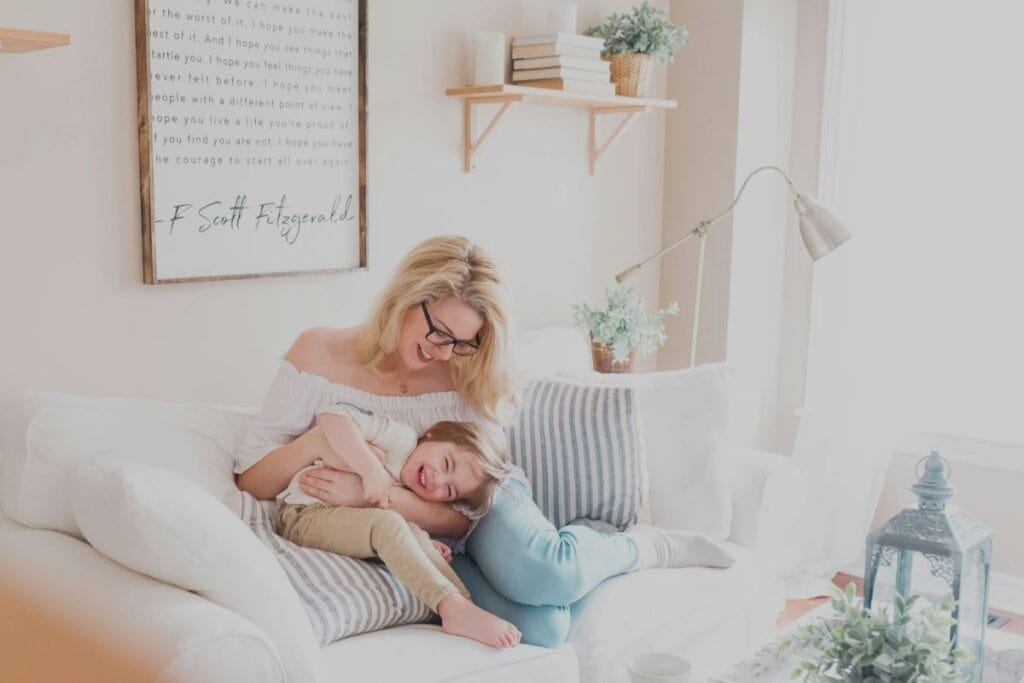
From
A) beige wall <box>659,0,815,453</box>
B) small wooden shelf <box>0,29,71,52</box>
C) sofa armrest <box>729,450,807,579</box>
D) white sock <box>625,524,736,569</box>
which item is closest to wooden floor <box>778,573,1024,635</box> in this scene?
beige wall <box>659,0,815,453</box>

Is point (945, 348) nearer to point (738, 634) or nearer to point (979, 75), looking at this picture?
point (979, 75)

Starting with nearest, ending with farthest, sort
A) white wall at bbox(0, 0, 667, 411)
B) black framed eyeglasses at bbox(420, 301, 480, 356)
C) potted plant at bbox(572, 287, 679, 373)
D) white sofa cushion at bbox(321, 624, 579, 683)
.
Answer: white sofa cushion at bbox(321, 624, 579, 683)
white wall at bbox(0, 0, 667, 411)
black framed eyeglasses at bbox(420, 301, 480, 356)
potted plant at bbox(572, 287, 679, 373)

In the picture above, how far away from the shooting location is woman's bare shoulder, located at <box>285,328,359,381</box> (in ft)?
7.91

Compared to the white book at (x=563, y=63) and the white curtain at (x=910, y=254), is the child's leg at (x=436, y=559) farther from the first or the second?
the white curtain at (x=910, y=254)

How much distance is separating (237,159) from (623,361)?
4.34 ft

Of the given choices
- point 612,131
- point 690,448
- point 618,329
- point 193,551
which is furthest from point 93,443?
point 612,131

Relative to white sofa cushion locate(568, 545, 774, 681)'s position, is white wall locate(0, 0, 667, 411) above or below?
above

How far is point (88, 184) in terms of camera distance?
2.38 metres

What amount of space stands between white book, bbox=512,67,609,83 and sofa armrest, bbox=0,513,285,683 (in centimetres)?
188

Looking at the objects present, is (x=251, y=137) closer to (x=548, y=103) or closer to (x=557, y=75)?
(x=557, y=75)

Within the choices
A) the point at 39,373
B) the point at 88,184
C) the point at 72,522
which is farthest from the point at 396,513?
the point at 88,184

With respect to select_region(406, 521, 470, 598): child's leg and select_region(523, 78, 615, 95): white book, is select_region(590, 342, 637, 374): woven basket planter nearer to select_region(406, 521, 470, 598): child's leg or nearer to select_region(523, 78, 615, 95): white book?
select_region(523, 78, 615, 95): white book

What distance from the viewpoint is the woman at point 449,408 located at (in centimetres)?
223

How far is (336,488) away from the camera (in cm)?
226
